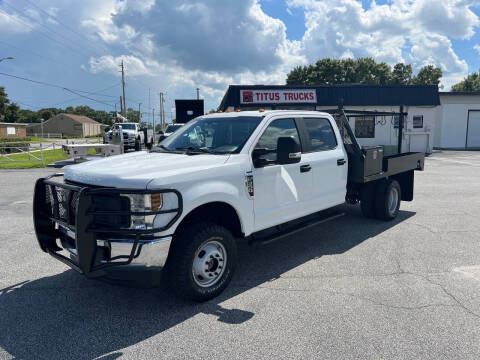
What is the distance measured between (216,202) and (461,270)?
3.24 m

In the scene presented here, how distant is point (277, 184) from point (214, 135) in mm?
1024

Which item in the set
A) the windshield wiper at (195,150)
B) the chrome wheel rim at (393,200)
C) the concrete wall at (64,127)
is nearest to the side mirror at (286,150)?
the windshield wiper at (195,150)

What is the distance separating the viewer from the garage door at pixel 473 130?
29.8 metres

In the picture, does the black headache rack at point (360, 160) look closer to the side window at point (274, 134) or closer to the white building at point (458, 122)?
the side window at point (274, 134)

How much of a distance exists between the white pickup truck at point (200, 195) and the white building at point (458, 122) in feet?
93.6

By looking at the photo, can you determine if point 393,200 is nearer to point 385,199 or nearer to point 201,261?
point 385,199

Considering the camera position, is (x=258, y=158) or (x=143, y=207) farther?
(x=258, y=158)

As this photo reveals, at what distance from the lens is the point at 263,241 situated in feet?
14.6

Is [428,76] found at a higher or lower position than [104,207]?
higher

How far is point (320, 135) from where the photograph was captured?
5.51 m

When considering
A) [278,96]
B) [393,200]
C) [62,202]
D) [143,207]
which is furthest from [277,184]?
[278,96]

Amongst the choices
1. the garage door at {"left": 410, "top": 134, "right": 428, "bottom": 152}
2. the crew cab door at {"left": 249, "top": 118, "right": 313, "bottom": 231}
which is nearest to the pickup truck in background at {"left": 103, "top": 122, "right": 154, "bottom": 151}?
the garage door at {"left": 410, "top": 134, "right": 428, "bottom": 152}

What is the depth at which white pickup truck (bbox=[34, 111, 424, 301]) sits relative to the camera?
328 centimetres

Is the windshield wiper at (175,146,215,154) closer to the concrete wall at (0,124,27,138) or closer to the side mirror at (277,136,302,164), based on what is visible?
the side mirror at (277,136,302,164)
